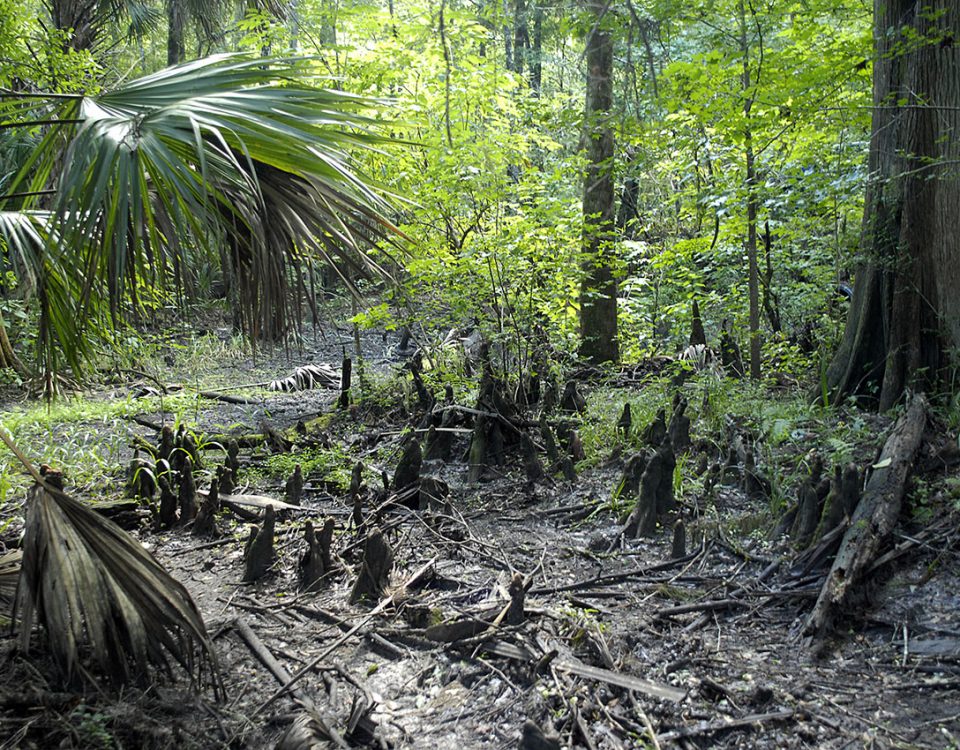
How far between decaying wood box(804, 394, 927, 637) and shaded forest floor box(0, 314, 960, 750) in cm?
10

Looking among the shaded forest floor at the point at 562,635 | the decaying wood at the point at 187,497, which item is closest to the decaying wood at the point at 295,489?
the shaded forest floor at the point at 562,635

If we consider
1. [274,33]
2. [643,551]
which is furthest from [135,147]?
[274,33]

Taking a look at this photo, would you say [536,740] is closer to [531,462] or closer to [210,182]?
[210,182]

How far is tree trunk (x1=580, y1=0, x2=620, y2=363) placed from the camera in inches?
359

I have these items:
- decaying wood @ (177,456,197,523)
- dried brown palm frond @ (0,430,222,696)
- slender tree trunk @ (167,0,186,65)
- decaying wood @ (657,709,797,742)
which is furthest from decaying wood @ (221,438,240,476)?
slender tree trunk @ (167,0,186,65)

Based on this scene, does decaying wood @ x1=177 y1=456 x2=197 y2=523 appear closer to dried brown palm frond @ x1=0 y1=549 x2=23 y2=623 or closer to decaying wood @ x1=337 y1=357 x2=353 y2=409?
dried brown palm frond @ x1=0 y1=549 x2=23 y2=623

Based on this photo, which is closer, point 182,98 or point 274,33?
point 182,98

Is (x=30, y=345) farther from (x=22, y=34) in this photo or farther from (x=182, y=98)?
(x=182, y=98)

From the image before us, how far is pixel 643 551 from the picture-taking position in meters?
4.55

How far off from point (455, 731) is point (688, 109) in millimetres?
6076

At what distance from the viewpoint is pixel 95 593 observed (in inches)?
110

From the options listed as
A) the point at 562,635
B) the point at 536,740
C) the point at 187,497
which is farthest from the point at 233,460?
the point at 536,740

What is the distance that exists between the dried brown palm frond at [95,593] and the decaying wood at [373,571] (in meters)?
1.20

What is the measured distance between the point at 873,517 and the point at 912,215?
2.68 m
